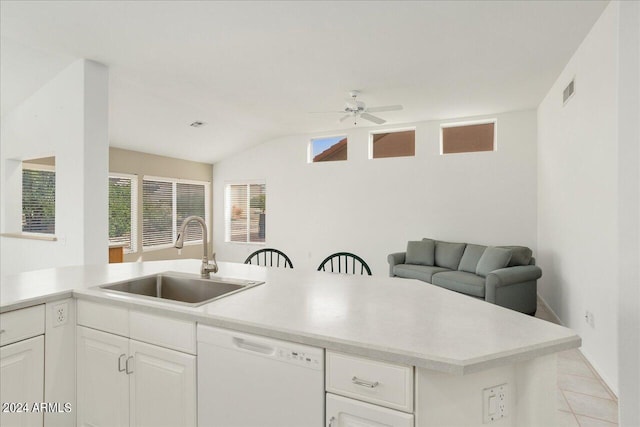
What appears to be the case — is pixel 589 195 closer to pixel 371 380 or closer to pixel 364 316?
pixel 364 316

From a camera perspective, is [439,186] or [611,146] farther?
[439,186]

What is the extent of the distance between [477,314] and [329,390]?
0.69 m

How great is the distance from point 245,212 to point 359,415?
719cm

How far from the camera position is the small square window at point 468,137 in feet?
19.2

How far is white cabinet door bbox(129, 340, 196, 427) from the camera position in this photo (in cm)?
152

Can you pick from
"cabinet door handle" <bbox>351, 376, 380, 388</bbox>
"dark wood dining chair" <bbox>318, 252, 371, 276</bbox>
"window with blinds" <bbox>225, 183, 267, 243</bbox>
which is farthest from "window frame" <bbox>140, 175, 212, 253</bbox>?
"cabinet door handle" <bbox>351, 376, 380, 388</bbox>

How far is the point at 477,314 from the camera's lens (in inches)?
57.0

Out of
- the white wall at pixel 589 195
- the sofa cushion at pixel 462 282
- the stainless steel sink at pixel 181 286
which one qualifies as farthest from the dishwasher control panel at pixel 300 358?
the sofa cushion at pixel 462 282

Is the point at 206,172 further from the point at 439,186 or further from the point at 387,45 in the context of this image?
the point at 387,45

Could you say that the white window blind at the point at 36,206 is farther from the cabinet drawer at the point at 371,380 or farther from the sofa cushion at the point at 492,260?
the sofa cushion at the point at 492,260

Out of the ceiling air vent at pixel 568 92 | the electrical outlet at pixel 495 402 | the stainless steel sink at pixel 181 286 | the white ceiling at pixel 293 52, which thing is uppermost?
the white ceiling at pixel 293 52

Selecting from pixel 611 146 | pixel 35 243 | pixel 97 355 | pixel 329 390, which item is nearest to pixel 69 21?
pixel 35 243

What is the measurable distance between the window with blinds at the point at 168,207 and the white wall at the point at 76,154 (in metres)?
2.39

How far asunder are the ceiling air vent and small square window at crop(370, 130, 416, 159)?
264 centimetres
